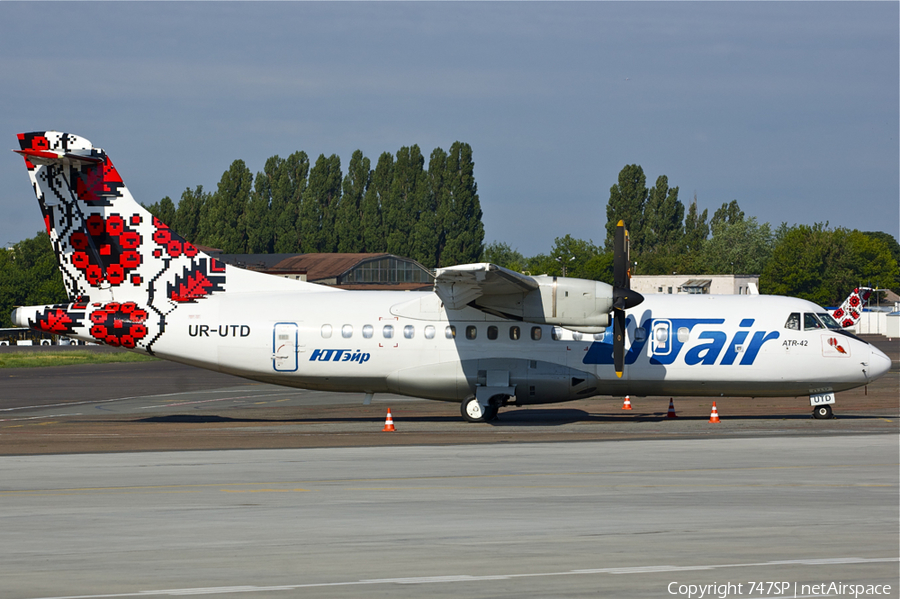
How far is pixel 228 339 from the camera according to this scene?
24.2 m

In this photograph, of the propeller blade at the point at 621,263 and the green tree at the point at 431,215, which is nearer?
the propeller blade at the point at 621,263

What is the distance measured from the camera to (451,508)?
1176cm

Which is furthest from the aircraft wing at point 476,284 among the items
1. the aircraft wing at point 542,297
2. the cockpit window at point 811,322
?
the cockpit window at point 811,322

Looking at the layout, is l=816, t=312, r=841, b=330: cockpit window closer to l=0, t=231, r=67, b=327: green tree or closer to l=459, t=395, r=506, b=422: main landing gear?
l=459, t=395, r=506, b=422: main landing gear

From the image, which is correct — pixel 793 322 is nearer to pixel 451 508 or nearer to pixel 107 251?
pixel 451 508

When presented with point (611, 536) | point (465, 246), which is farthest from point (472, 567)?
point (465, 246)

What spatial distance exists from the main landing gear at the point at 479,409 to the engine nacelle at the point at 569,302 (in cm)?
242

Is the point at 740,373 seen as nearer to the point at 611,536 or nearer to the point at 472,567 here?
the point at 611,536

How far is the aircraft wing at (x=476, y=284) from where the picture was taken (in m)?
21.5

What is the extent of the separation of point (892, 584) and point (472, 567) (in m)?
3.59

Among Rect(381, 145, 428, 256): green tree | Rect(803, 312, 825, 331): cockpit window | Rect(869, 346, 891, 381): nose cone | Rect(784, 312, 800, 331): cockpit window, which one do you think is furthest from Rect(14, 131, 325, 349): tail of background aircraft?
Rect(381, 145, 428, 256): green tree

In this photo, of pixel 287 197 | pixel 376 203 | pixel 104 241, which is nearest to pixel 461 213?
pixel 376 203

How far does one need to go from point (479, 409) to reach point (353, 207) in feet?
293

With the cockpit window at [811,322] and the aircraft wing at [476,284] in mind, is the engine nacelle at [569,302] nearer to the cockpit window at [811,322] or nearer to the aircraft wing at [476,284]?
the aircraft wing at [476,284]
